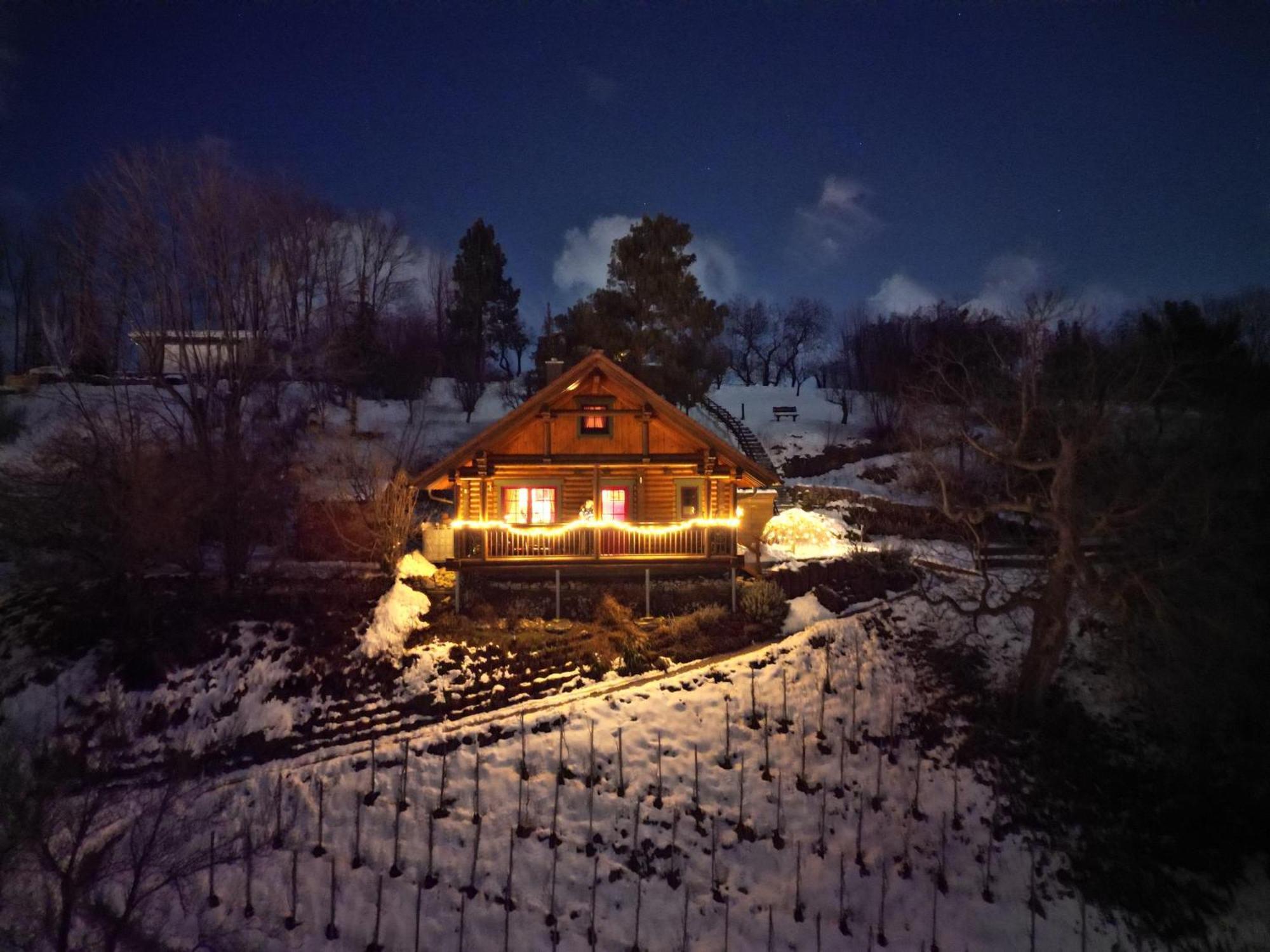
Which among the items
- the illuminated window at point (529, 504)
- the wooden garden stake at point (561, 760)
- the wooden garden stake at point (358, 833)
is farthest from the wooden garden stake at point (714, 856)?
the illuminated window at point (529, 504)

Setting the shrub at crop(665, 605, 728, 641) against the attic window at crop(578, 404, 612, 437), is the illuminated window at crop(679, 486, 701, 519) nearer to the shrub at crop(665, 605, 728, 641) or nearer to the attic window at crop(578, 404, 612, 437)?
the attic window at crop(578, 404, 612, 437)

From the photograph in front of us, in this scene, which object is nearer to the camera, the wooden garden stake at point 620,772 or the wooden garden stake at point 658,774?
the wooden garden stake at point 658,774

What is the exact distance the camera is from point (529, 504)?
20.1 metres

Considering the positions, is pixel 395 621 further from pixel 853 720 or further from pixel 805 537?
pixel 805 537

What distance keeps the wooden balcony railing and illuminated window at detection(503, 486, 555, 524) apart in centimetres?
155

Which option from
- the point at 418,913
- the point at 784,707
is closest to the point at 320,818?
the point at 418,913

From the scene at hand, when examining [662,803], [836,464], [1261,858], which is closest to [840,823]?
[662,803]

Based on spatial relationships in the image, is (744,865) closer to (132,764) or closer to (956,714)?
(956,714)

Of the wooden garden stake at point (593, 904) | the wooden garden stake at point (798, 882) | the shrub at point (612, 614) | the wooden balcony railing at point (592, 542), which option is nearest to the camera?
the wooden garden stake at point (593, 904)

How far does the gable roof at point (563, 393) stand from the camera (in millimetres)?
18234

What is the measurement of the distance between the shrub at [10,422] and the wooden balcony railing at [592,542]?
77.4 feet

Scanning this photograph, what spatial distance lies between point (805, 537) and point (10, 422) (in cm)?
3345

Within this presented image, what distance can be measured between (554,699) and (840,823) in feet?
20.4

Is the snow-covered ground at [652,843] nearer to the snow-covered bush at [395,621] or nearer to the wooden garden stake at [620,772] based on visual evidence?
the wooden garden stake at [620,772]
